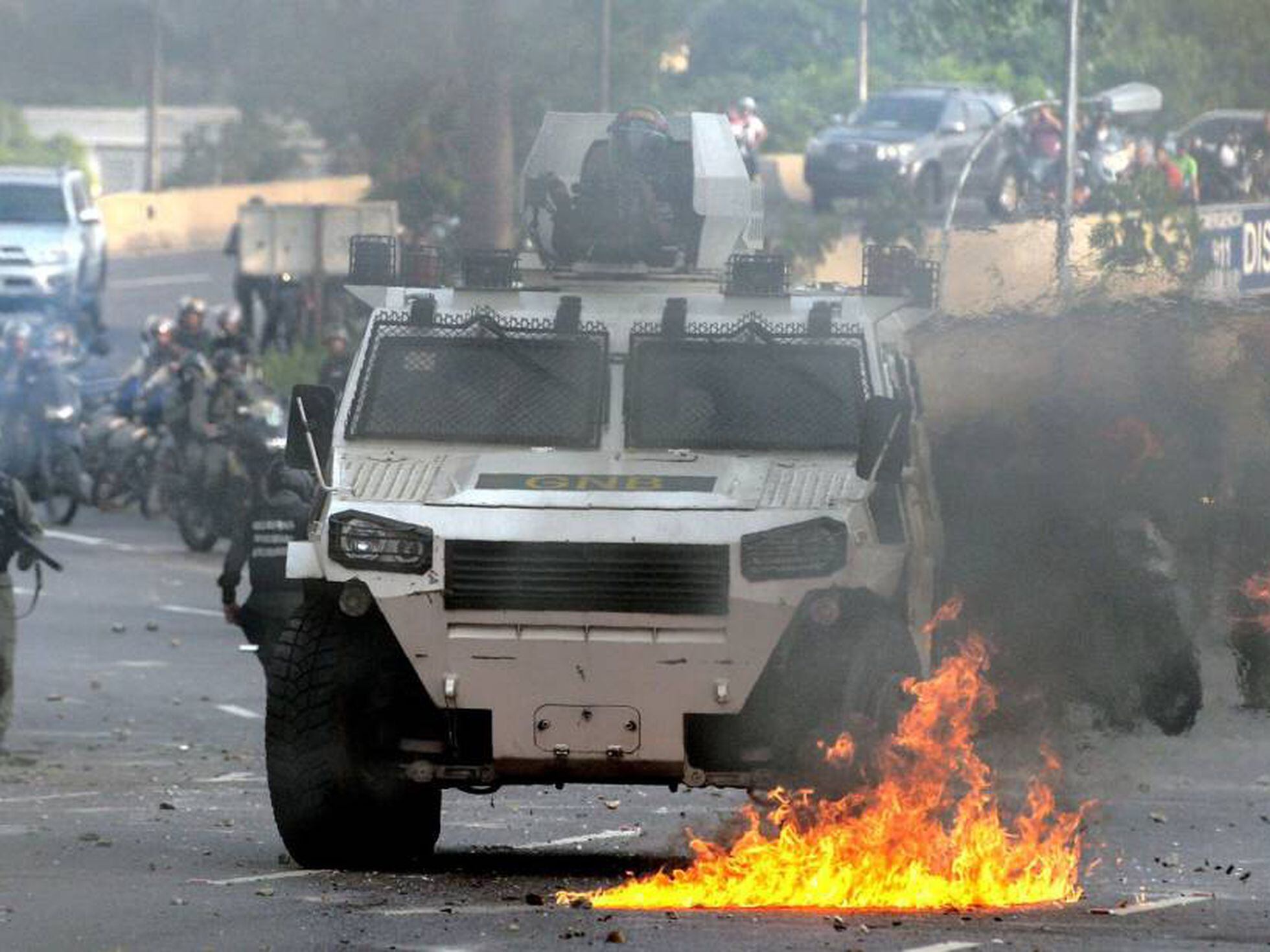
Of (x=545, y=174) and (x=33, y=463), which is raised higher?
(x=545, y=174)

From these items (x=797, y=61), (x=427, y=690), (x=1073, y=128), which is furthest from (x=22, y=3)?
(x=797, y=61)

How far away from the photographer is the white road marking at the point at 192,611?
82.2 ft

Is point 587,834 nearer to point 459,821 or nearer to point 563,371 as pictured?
point 459,821

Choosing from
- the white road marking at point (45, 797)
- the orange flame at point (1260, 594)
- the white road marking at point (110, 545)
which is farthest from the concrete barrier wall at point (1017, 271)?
the white road marking at point (110, 545)

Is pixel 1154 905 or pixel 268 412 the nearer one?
pixel 1154 905

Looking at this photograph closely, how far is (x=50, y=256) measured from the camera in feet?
139

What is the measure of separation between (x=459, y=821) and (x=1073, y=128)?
14011 millimetres

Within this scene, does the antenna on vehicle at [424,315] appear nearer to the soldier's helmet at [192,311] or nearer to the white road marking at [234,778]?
the white road marking at [234,778]

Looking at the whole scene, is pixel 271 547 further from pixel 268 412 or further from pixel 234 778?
pixel 268 412

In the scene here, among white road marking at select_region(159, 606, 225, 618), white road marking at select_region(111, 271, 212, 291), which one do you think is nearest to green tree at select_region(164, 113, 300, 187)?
white road marking at select_region(111, 271, 212, 291)

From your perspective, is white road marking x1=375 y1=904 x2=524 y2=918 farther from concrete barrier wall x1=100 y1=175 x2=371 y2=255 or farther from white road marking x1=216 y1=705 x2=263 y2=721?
concrete barrier wall x1=100 y1=175 x2=371 y2=255

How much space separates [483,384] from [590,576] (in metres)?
1.31

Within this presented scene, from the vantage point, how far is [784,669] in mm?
12023

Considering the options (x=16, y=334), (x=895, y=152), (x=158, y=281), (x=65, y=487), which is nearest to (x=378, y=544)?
(x=65, y=487)
